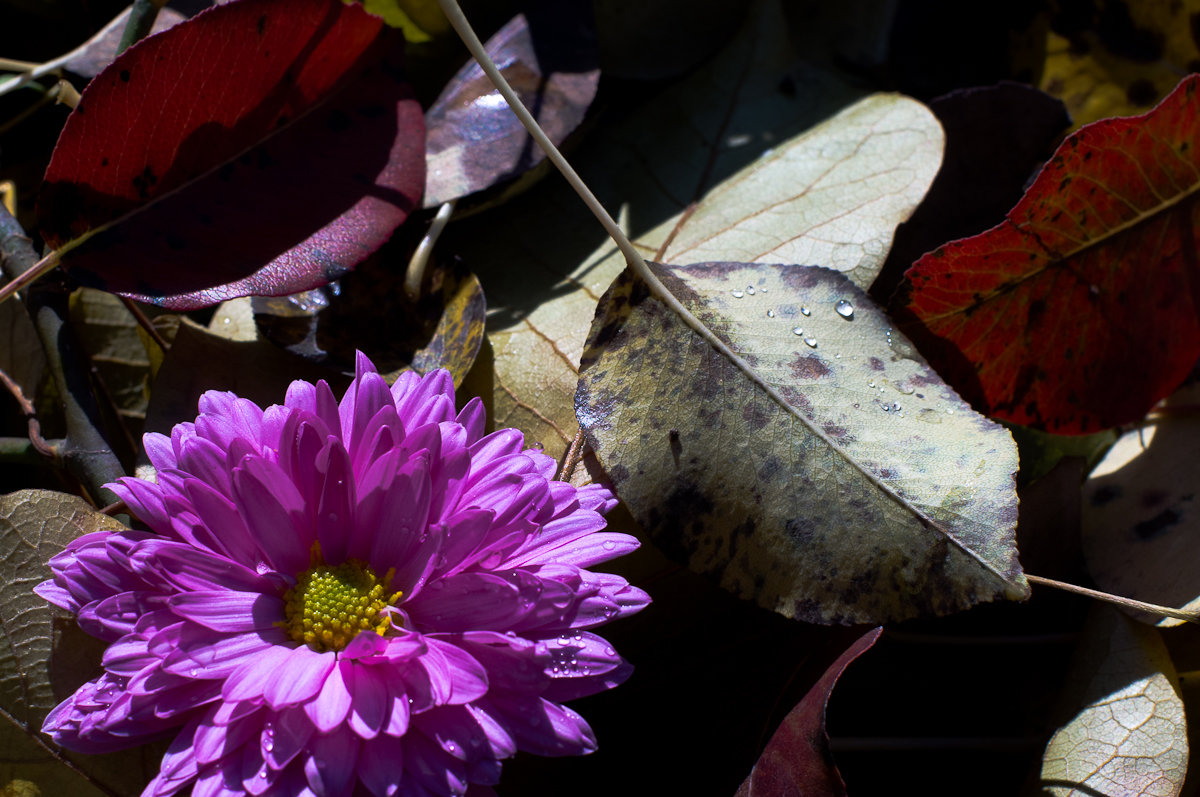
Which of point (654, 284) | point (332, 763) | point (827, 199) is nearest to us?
point (332, 763)

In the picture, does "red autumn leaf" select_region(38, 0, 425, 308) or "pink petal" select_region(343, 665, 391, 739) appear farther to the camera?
"red autumn leaf" select_region(38, 0, 425, 308)

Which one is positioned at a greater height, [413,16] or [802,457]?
[413,16]

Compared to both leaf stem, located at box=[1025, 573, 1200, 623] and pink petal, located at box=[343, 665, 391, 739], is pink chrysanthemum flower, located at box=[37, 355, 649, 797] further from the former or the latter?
leaf stem, located at box=[1025, 573, 1200, 623]

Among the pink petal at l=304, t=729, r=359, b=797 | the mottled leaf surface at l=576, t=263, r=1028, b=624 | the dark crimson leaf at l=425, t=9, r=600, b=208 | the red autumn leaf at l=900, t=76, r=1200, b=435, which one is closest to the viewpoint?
the pink petal at l=304, t=729, r=359, b=797

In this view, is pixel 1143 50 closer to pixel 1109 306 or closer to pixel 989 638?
pixel 1109 306

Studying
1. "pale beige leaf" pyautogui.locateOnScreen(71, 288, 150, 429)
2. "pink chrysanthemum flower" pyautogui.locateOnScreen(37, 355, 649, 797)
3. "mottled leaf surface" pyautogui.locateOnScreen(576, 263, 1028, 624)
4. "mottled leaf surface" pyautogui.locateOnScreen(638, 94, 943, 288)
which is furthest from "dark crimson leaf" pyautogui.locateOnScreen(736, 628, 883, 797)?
"pale beige leaf" pyautogui.locateOnScreen(71, 288, 150, 429)

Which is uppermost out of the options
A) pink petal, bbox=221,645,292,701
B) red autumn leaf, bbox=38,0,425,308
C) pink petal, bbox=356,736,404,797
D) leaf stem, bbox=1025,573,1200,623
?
red autumn leaf, bbox=38,0,425,308

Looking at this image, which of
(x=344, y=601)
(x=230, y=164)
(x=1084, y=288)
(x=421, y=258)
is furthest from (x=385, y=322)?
(x=1084, y=288)

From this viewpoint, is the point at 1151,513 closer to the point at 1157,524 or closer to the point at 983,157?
the point at 1157,524

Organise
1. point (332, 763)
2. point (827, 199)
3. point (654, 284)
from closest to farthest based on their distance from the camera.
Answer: point (332, 763)
point (654, 284)
point (827, 199)
